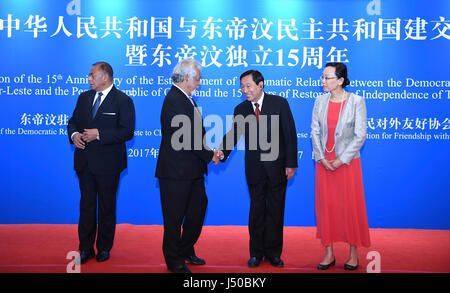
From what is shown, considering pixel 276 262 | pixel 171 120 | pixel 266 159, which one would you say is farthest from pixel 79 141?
pixel 276 262

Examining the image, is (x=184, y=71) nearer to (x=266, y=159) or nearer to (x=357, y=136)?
(x=266, y=159)

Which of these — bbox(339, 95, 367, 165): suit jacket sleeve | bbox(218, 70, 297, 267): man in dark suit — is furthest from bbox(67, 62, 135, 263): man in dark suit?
bbox(339, 95, 367, 165): suit jacket sleeve

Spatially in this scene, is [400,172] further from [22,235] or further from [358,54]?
[22,235]

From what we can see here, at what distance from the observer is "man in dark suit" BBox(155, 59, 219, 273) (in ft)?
9.98

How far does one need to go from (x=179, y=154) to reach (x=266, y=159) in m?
0.66

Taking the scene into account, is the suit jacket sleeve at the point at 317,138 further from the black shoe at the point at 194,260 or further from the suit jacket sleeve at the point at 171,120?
the black shoe at the point at 194,260

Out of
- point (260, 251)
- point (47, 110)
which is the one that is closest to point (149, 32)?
point (47, 110)

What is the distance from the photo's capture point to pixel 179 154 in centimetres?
309

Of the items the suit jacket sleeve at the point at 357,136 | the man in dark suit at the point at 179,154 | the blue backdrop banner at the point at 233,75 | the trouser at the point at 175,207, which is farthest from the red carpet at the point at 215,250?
the suit jacket sleeve at the point at 357,136

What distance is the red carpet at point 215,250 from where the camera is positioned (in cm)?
332

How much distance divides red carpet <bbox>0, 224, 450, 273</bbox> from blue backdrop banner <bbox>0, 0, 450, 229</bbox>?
1.33ft

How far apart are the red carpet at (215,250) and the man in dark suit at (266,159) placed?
0.70ft

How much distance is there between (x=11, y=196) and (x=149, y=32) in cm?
232

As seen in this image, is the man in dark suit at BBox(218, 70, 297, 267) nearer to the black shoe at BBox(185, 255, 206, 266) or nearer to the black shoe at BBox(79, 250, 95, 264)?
the black shoe at BBox(185, 255, 206, 266)
